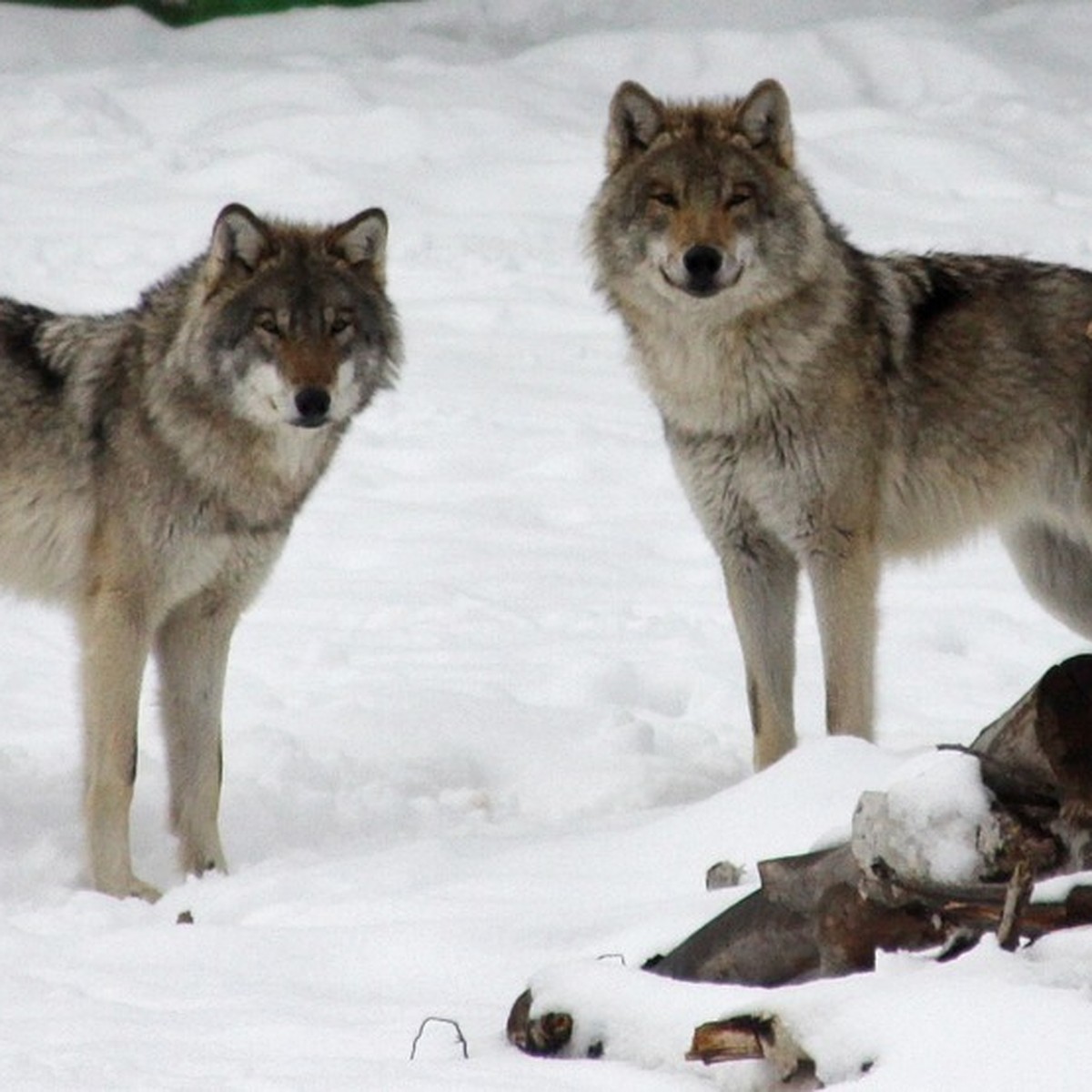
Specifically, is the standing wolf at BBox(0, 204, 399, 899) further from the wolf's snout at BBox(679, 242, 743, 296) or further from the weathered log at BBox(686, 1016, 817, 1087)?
the weathered log at BBox(686, 1016, 817, 1087)

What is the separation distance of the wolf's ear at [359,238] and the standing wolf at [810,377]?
678 millimetres

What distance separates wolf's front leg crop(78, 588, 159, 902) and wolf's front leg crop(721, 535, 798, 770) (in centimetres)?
177

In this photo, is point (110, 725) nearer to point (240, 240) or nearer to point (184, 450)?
point (184, 450)

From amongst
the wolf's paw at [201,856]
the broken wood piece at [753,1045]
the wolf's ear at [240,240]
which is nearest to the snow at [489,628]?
the broken wood piece at [753,1045]

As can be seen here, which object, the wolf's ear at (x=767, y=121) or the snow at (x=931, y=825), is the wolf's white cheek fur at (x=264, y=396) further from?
the snow at (x=931, y=825)

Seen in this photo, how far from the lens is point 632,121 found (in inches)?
255

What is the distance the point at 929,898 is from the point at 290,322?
2.94 meters

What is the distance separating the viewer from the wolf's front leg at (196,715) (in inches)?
247

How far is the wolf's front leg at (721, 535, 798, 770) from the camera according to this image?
663 centimetres

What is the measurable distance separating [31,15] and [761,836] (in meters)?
11.3

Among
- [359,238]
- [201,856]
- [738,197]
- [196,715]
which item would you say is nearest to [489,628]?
[196,715]

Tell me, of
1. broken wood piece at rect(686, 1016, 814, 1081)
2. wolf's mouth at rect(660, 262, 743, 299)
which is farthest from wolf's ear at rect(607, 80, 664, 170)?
broken wood piece at rect(686, 1016, 814, 1081)

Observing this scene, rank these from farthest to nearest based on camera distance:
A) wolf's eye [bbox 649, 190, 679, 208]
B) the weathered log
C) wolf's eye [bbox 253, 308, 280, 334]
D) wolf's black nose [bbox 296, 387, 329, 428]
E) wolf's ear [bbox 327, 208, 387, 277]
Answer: wolf's eye [bbox 649, 190, 679, 208] < wolf's ear [bbox 327, 208, 387, 277] < wolf's eye [bbox 253, 308, 280, 334] < wolf's black nose [bbox 296, 387, 329, 428] < the weathered log

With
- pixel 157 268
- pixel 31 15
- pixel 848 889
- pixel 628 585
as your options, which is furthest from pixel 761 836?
pixel 31 15
